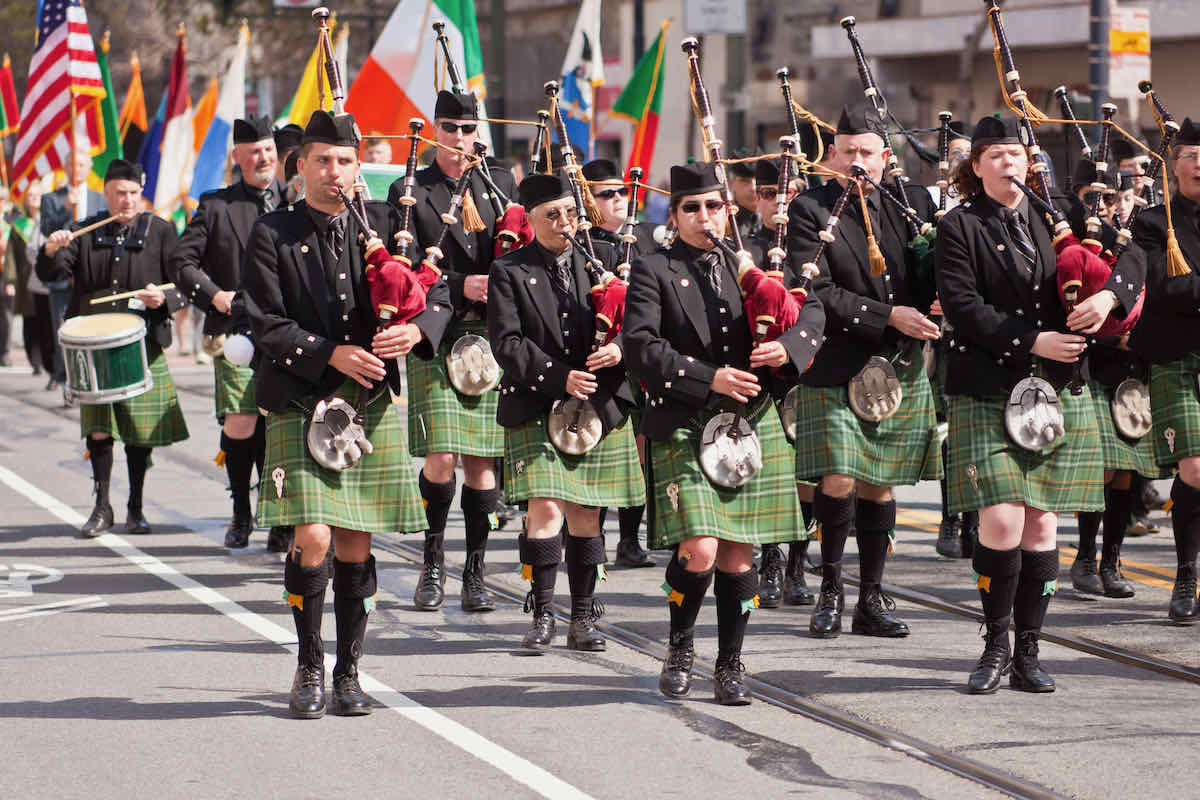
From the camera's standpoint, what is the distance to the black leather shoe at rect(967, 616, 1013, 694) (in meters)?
6.44

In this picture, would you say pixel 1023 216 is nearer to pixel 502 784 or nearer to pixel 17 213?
pixel 502 784

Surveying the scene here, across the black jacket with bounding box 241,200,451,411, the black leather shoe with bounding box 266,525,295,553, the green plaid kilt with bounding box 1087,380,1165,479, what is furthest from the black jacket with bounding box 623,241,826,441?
the black leather shoe with bounding box 266,525,295,553

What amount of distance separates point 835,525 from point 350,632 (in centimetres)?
220

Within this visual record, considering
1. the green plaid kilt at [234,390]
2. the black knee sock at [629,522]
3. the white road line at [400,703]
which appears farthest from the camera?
the green plaid kilt at [234,390]

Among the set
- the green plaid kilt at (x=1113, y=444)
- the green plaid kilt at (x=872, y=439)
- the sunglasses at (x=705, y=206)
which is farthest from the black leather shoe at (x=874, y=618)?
the sunglasses at (x=705, y=206)

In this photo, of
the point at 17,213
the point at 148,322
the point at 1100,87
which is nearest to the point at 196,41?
the point at 17,213

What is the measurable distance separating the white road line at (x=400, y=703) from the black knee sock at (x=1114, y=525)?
3.48 meters

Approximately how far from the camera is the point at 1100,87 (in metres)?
15.4

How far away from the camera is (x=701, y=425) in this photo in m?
6.32

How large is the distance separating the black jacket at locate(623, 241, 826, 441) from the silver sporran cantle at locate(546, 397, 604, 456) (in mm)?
836

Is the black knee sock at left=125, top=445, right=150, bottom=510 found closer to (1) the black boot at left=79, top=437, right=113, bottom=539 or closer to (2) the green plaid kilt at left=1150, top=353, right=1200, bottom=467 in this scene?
(1) the black boot at left=79, top=437, right=113, bottom=539

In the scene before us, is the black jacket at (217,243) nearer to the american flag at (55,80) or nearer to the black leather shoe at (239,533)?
the black leather shoe at (239,533)

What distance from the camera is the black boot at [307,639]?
6180 mm

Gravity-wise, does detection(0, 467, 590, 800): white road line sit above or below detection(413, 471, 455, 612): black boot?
below
